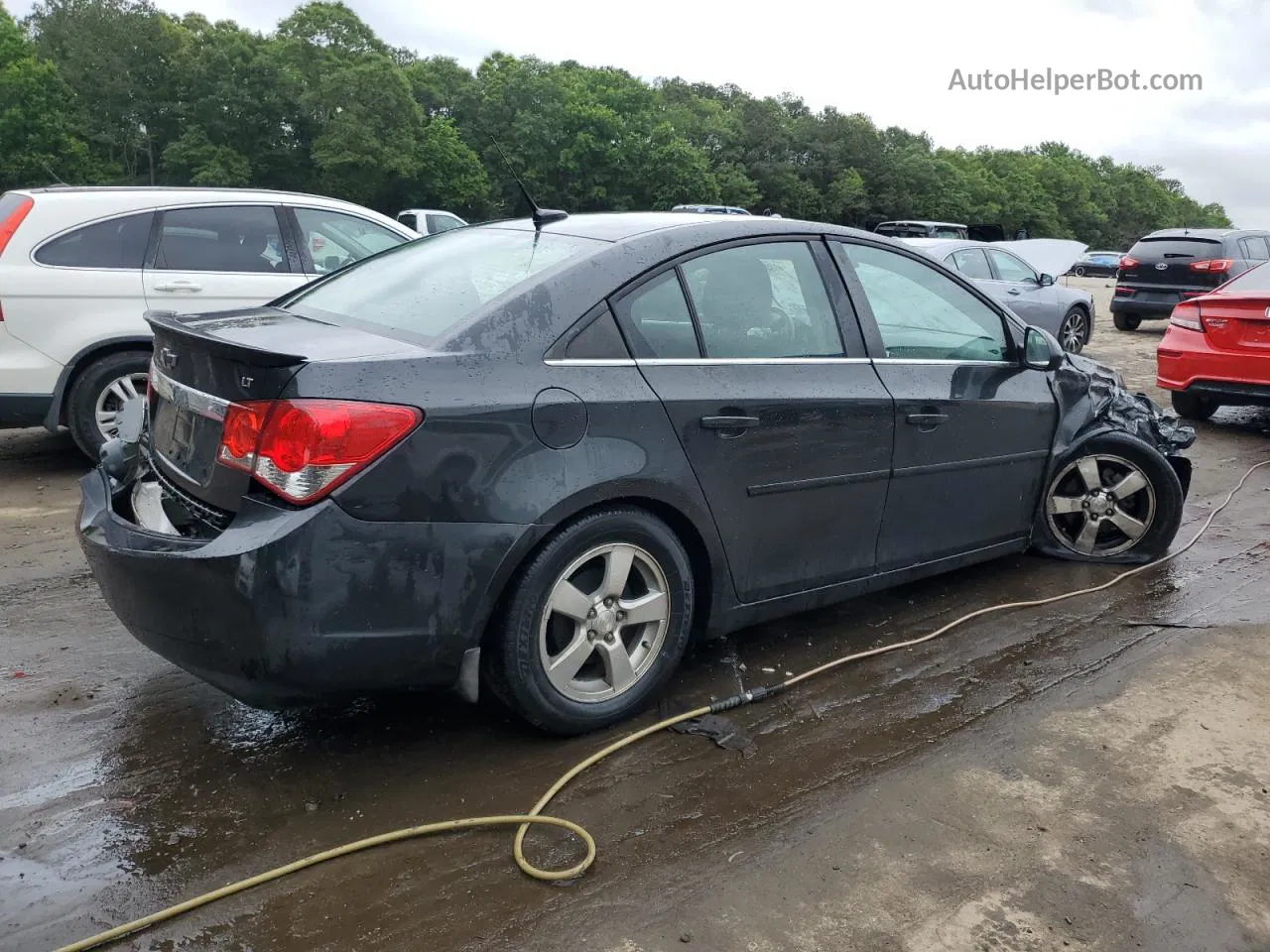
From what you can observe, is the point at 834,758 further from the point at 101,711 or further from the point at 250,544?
the point at 101,711

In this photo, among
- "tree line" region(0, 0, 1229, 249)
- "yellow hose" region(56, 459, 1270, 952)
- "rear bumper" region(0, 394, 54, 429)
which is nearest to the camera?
"yellow hose" region(56, 459, 1270, 952)

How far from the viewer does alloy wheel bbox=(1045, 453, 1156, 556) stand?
16.4ft

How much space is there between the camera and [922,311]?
4.29 metres

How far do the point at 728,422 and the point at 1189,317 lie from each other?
23.1 feet

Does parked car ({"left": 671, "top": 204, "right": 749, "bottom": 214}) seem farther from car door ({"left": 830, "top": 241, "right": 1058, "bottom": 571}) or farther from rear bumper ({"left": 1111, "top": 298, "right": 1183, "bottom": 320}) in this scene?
rear bumper ({"left": 1111, "top": 298, "right": 1183, "bottom": 320})

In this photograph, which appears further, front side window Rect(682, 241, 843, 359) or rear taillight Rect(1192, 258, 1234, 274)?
rear taillight Rect(1192, 258, 1234, 274)

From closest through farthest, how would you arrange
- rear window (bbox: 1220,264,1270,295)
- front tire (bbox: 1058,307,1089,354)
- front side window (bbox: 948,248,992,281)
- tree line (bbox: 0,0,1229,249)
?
rear window (bbox: 1220,264,1270,295), front side window (bbox: 948,248,992,281), front tire (bbox: 1058,307,1089,354), tree line (bbox: 0,0,1229,249)

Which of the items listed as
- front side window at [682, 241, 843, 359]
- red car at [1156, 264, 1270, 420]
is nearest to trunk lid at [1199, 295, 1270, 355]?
red car at [1156, 264, 1270, 420]

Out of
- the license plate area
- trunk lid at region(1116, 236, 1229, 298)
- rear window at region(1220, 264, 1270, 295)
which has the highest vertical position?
trunk lid at region(1116, 236, 1229, 298)

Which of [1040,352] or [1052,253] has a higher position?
[1052,253]

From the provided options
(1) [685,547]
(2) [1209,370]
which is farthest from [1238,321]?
(1) [685,547]

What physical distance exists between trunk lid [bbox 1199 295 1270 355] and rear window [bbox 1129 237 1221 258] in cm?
841

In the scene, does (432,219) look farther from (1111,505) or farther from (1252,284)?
(1111,505)

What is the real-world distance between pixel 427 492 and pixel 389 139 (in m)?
53.9
